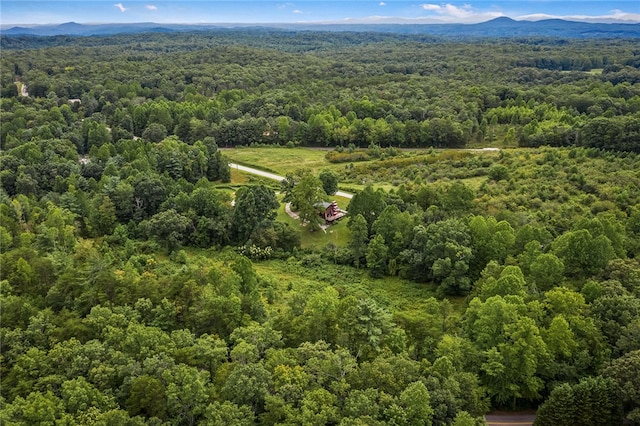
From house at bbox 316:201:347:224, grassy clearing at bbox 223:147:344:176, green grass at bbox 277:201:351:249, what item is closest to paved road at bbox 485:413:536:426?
green grass at bbox 277:201:351:249

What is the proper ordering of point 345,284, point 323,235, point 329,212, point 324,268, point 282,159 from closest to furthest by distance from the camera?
point 345,284, point 324,268, point 323,235, point 329,212, point 282,159

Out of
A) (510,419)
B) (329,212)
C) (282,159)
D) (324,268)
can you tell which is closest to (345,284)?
(324,268)

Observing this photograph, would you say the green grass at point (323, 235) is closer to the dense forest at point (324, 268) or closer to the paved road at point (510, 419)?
the dense forest at point (324, 268)

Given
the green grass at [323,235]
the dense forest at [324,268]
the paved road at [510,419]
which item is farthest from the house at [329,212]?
the paved road at [510,419]

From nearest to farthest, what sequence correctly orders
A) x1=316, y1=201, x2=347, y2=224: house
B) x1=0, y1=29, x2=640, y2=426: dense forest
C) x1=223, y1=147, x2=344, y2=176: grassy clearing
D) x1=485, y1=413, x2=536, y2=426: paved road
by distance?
x1=0, y1=29, x2=640, y2=426: dense forest, x1=485, y1=413, x2=536, y2=426: paved road, x1=316, y1=201, x2=347, y2=224: house, x1=223, y1=147, x2=344, y2=176: grassy clearing

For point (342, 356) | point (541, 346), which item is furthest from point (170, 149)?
point (541, 346)

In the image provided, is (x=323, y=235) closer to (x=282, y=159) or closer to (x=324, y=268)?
(x=324, y=268)

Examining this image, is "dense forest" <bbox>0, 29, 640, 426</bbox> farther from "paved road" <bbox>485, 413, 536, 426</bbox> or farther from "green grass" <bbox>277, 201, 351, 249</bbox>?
"paved road" <bbox>485, 413, 536, 426</bbox>
